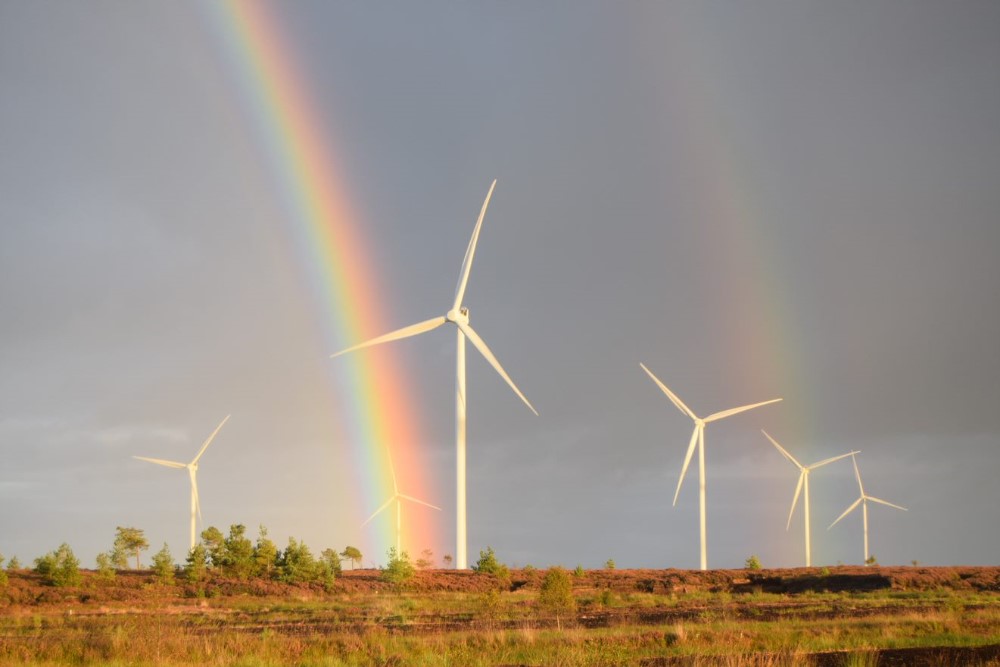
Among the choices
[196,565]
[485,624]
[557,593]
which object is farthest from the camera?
[196,565]

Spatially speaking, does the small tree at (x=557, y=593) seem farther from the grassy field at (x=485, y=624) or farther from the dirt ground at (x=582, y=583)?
the dirt ground at (x=582, y=583)

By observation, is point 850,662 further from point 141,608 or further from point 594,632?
point 141,608

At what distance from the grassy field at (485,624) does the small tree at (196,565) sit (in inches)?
71.7

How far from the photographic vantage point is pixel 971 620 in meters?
40.6

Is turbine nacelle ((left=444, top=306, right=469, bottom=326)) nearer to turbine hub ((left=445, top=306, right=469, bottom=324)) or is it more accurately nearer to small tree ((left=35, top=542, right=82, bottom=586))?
turbine hub ((left=445, top=306, right=469, bottom=324))

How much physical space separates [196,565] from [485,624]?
150 ft

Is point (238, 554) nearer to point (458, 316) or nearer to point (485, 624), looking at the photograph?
point (458, 316)

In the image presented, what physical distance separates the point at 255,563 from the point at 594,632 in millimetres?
54258

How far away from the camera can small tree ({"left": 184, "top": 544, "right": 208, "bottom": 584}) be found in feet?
259

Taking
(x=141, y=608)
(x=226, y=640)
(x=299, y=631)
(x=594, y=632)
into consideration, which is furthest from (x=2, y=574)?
(x=594, y=632)

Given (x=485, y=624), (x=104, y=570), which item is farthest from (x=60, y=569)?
(x=485, y=624)

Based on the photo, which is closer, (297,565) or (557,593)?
Result: (557,593)

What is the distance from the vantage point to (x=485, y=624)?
145 ft

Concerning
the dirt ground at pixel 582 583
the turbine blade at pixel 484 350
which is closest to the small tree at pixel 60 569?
the dirt ground at pixel 582 583
